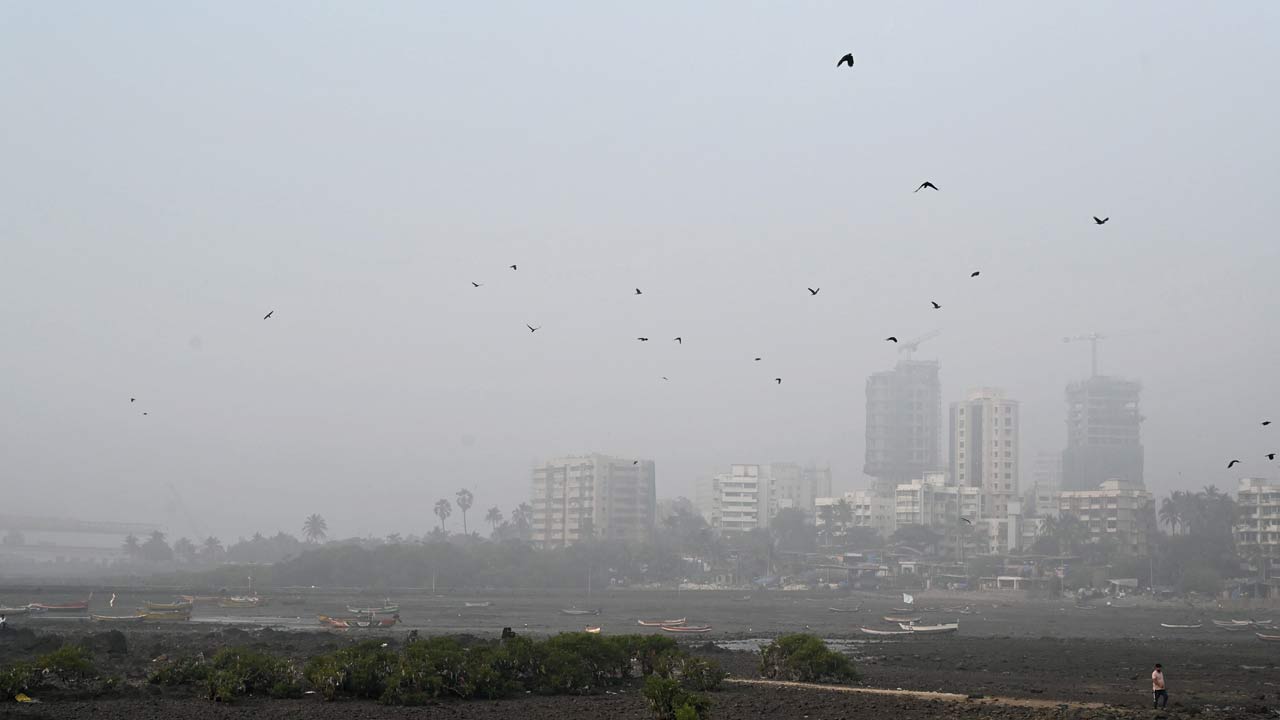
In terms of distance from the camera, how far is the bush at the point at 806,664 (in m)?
46.0

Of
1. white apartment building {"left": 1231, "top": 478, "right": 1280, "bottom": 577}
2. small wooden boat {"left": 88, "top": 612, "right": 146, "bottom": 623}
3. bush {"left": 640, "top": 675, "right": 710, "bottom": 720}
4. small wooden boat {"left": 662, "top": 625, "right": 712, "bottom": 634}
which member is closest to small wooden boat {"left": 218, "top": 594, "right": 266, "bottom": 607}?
small wooden boat {"left": 88, "top": 612, "right": 146, "bottom": 623}

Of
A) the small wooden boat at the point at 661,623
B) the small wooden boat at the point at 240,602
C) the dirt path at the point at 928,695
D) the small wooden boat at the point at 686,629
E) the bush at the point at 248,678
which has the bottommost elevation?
the small wooden boat at the point at 240,602

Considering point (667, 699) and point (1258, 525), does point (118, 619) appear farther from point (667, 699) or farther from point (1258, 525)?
point (1258, 525)

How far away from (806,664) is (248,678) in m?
20.2

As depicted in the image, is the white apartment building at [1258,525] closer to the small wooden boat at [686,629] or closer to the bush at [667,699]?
the small wooden boat at [686,629]

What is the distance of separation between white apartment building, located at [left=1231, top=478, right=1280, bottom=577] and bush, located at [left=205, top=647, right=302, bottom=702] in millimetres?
167357

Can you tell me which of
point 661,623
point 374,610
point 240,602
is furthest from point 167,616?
point 240,602

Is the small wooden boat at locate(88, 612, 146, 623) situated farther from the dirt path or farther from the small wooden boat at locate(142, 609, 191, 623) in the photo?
the dirt path

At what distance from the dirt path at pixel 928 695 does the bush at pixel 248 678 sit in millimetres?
15786

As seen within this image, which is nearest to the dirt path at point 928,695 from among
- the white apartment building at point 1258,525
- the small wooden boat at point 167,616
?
the small wooden boat at point 167,616

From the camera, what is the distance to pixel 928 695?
40750 millimetres

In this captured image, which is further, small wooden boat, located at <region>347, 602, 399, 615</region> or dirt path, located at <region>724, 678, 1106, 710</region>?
small wooden boat, located at <region>347, 602, 399, 615</region>

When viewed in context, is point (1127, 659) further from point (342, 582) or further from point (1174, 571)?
point (342, 582)

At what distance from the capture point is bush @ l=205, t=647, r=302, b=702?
36531 mm
